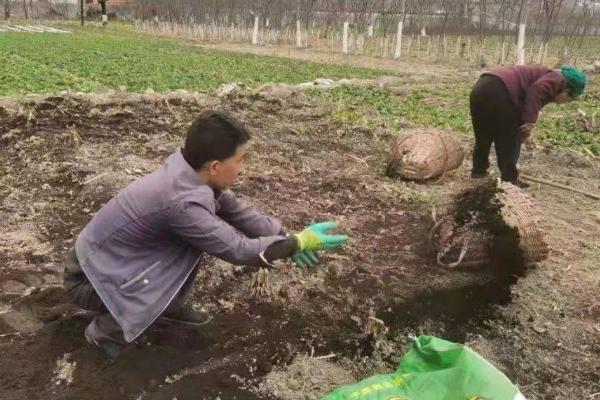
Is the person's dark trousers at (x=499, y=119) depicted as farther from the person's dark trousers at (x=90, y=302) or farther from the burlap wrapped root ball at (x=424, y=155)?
the person's dark trousers at (x=90, y=302)

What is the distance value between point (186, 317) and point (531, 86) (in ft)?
10.9

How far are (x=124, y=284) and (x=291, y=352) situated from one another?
2.89 ft

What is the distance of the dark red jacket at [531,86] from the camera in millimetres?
4520

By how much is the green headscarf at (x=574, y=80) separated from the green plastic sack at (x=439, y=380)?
323 cm

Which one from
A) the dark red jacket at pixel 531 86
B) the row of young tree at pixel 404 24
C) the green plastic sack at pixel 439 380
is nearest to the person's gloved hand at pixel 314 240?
the green plastic sack at pixel 439 380

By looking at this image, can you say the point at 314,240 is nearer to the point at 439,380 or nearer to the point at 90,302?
the point at 439,380

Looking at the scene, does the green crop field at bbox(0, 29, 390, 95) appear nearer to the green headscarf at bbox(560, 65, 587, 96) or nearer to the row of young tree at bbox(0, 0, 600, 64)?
the row of young tree at bbox(0, 0, 600, 64)

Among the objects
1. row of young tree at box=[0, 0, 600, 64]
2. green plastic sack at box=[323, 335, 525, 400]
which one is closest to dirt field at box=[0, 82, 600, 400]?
green plastic sack at box=[323, 335, 525, 400]

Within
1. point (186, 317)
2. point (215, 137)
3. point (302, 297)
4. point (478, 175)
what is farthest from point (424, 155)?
point (215, 137)

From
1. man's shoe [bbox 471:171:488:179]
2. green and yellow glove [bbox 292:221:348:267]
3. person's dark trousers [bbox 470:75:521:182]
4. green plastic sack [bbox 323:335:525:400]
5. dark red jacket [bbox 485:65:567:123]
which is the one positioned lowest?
man's shoe [bbox 471:171:488:179]

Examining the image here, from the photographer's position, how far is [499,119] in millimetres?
Answer: 4844

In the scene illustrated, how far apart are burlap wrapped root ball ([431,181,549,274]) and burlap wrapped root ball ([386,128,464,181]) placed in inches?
58.9

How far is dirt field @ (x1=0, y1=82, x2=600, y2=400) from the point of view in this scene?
2631 mm

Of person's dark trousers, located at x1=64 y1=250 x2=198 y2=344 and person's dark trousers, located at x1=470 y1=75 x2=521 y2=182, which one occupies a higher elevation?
person's dark trousers, located at x1=470 y1=75 x2=521 y2=182
